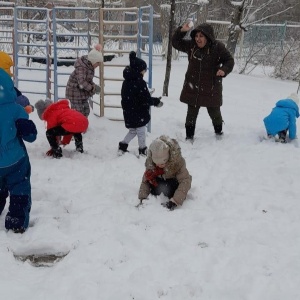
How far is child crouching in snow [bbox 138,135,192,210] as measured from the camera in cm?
416

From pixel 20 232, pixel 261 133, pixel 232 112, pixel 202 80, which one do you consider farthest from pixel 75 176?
pixel 232 112

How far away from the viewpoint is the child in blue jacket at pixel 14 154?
3.41 meters

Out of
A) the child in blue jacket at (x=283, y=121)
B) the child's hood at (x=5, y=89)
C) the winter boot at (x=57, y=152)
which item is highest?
the child's hood at (x=5, y=89)

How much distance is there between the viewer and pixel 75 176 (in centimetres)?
524

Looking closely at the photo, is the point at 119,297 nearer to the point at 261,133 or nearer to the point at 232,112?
the point at 261,133

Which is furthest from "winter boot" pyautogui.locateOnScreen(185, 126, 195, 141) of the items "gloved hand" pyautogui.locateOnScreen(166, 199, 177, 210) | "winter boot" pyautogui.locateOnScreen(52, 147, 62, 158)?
Result: "gloved hand" pyautogui.locateOnScreen(166, 199, 177, 210)

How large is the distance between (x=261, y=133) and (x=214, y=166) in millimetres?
1853

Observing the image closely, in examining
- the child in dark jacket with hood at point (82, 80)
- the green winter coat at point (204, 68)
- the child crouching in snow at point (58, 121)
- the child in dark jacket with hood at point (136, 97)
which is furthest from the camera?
the child in dark jacket with hood at point (82, 80)

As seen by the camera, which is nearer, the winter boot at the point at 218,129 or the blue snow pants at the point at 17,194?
the blue snow pants at the point at 17,194

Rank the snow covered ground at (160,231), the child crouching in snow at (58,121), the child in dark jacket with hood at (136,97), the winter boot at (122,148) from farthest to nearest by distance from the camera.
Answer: the winter boot at (122,148)
the child in dark jacket with hood at (136,97)
the child crouching in snow at (58,121)
the snow covered ground at (160,231)

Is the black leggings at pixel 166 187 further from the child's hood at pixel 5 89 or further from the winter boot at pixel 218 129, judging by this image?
the winter boot at pixel 218 129

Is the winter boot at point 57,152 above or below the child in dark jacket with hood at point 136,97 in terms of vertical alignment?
below

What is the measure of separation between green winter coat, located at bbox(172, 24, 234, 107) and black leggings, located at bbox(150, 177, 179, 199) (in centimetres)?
246

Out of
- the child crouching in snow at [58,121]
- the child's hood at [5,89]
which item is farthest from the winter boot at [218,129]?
the child's hood at [5,89]
